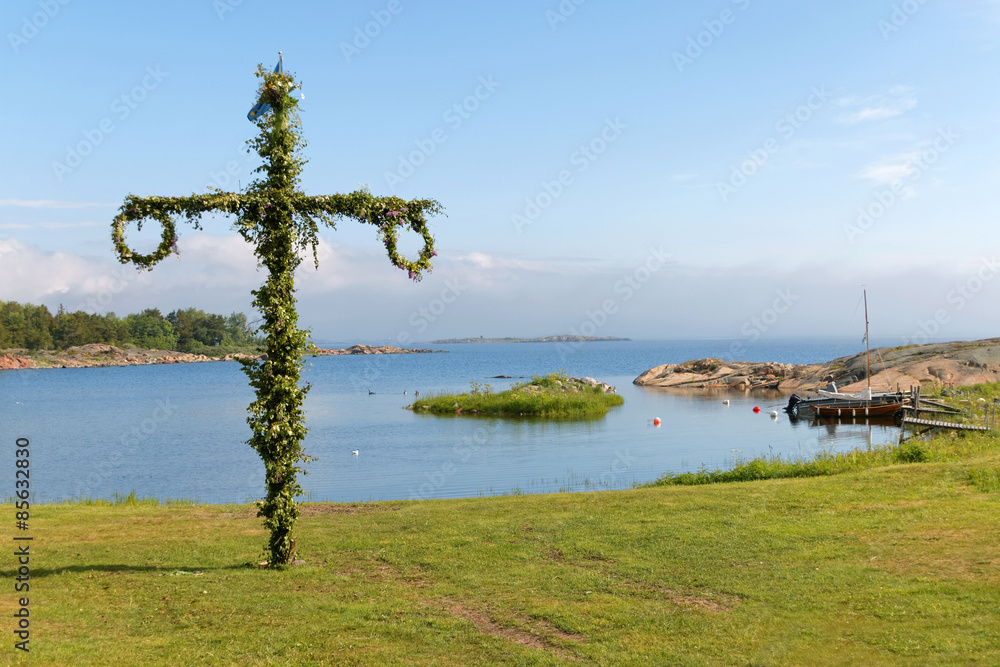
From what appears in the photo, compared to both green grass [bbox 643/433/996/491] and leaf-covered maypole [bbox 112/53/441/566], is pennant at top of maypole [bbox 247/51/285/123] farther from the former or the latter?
green grass [bbox 643/433/996/491]

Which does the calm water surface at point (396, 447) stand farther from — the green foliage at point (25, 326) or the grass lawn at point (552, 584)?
the green foliage at point (25, 326)

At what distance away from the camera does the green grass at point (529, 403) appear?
49.9 metres

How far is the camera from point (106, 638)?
8.50 meters

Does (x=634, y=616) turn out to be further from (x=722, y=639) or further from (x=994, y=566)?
(x=994, y=566)

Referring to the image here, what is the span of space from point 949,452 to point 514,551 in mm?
16627

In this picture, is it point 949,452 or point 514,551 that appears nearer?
point 514,551

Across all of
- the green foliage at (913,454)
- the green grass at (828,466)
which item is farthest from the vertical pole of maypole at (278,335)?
the green foliage at (913,454)

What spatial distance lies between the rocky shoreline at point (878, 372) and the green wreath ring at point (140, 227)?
49.5 meters

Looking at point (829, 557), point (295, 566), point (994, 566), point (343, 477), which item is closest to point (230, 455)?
point (343, 477)

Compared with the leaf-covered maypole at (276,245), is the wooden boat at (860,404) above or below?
below

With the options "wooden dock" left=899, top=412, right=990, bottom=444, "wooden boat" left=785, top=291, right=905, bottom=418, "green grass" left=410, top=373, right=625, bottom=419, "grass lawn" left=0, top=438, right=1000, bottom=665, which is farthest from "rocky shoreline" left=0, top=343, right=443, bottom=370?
"grass lawn" left=0, top=438, right=1000, bottom=665

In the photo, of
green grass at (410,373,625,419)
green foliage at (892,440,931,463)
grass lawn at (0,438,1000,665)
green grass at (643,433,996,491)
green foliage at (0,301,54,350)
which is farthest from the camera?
green foliage at (0,301,54,350)

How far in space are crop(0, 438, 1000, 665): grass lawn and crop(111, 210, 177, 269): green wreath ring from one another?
203 inches

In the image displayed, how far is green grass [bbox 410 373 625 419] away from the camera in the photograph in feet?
164
